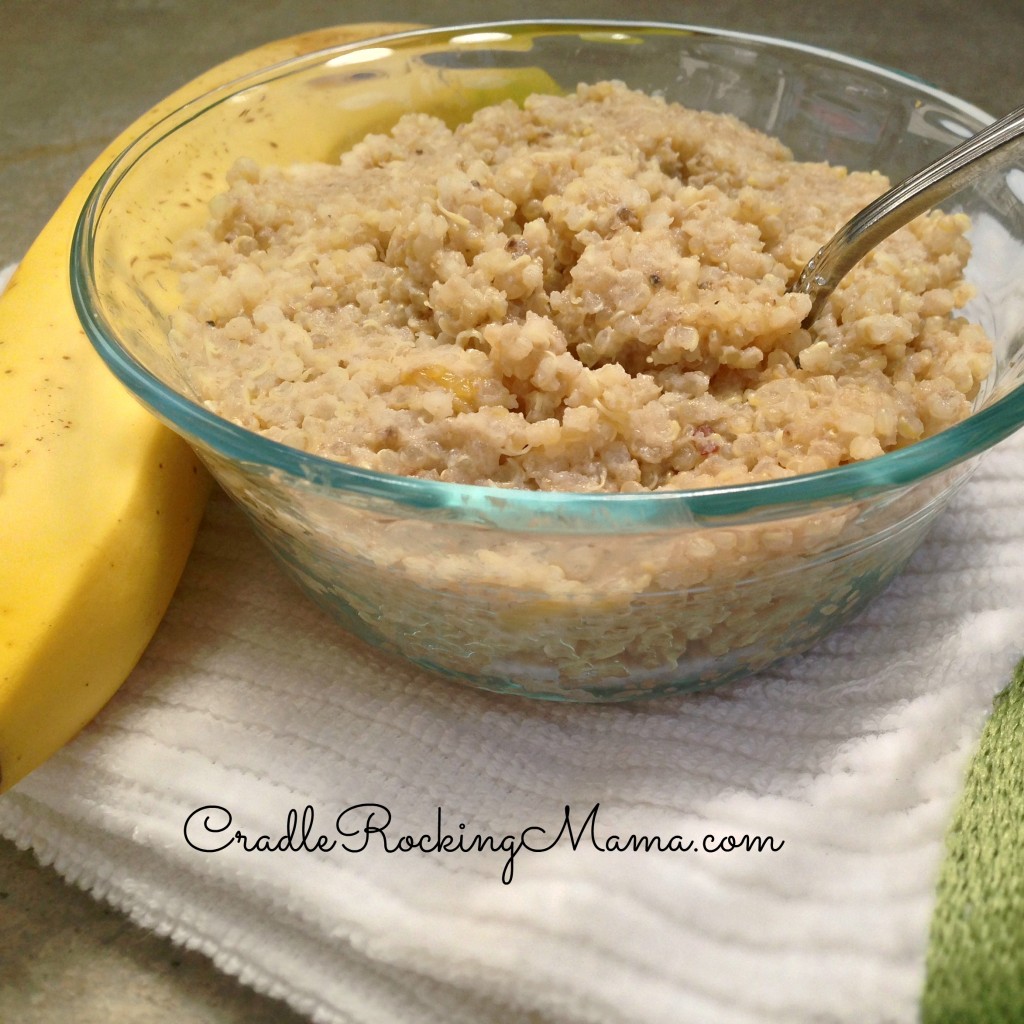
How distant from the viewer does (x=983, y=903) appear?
0.84 metres

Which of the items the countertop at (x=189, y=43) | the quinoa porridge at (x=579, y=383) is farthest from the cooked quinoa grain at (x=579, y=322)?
the countertop at (x=189, y=43)

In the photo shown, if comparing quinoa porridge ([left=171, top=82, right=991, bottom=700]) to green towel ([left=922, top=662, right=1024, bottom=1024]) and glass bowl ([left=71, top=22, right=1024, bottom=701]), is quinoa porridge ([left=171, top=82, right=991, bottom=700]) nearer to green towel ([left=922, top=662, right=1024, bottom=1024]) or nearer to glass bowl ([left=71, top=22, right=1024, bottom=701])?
glass bowl ([left=71, top=22, right=1024, bottom=701])

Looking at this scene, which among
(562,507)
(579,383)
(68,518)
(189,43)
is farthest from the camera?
(189,43)

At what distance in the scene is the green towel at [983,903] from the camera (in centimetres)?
80

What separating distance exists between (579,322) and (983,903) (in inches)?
23.5

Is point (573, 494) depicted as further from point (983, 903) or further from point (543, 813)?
point (983, 903)

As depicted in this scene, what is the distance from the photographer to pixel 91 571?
105cm

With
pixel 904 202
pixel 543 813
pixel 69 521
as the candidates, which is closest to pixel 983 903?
pixel 543 813

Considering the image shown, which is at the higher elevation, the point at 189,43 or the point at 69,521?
the point at 69,521

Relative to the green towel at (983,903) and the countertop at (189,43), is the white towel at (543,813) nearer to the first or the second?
the green towel at (983,903)

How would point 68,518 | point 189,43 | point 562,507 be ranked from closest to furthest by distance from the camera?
1. point 562,507
2. point 68,518
3. point 189,43

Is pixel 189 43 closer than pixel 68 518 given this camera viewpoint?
No

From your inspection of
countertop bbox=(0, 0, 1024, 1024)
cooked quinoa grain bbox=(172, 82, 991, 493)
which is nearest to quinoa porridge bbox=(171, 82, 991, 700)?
cooked quinoa grain bbox=(172, 82, 991, 493)

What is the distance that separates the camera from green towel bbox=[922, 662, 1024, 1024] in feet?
2.63
